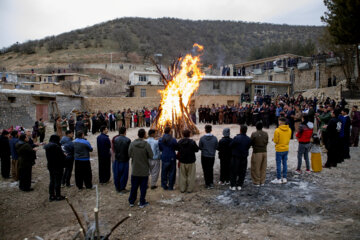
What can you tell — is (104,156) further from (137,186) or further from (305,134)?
(305,134)

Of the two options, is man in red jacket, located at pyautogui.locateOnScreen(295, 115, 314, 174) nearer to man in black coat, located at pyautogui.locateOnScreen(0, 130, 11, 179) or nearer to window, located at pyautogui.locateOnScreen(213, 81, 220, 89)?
man in black coat, located at pyautogui.locateOnScreen(0, 130, 11, 179)

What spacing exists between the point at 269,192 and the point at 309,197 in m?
0.95

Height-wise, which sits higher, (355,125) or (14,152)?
(355,125)

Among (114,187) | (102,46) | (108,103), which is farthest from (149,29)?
(114,187)

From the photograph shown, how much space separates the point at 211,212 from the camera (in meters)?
5.82

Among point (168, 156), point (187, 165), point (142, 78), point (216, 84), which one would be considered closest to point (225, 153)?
point (187, 165)

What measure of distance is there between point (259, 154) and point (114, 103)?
2735 cm

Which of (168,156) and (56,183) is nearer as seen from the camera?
(56,183)

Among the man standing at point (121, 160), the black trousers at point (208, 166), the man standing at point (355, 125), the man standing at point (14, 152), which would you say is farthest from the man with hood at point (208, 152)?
the man standing at point (355, 125)

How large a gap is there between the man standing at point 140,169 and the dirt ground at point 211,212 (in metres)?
0.30

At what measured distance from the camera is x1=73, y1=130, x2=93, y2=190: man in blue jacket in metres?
7.36

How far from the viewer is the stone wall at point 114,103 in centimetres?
3119

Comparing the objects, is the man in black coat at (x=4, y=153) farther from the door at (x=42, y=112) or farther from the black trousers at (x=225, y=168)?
the door at (x=42, y=112)

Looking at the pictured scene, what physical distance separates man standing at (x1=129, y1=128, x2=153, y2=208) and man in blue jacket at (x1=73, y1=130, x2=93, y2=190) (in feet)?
6.12
